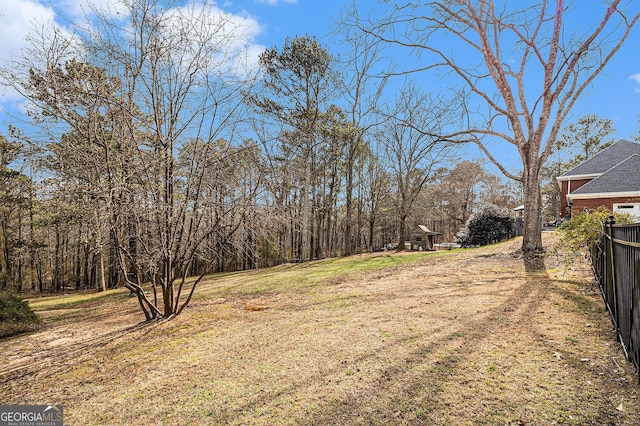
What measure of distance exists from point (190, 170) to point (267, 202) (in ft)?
4.13

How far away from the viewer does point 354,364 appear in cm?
266

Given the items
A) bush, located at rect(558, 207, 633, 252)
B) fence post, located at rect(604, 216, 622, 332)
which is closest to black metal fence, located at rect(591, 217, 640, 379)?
fence post, located at rect(604, 216, 622, 332)

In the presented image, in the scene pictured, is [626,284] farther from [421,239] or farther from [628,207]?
[628,207]

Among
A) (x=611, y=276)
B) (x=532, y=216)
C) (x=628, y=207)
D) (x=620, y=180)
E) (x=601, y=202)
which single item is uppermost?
(x=620, y=180)

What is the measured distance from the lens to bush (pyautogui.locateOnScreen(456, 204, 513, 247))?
1316 cm

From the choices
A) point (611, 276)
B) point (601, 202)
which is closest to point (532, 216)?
point (611, 276)

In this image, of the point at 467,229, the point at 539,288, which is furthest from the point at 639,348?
the point at 467,229

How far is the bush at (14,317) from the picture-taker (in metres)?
4.79

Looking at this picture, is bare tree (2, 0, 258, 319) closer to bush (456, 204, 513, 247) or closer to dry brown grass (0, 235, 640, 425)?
dry brown grass (0, 235, 640, 425)

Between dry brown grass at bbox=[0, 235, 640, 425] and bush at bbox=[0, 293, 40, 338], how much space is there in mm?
521

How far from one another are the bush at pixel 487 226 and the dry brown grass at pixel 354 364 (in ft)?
28.2

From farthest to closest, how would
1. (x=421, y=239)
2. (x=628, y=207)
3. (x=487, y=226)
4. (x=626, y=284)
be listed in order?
1. (x=421, y=239)
2. (x=628, y=207)
3. (x=487, y=226)
4. (x=626, y=284)

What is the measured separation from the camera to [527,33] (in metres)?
7.62

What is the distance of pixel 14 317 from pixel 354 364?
5969 millimetres
